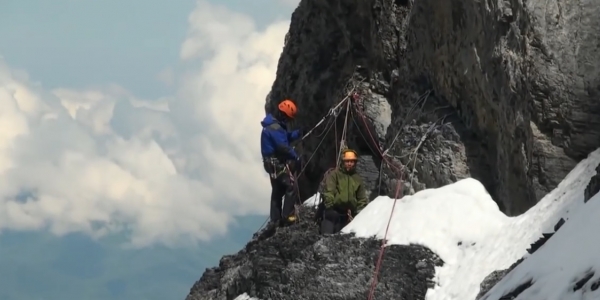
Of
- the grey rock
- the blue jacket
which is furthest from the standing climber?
the grey rock

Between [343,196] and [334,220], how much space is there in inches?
19.9

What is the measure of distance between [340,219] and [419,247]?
2.38 m

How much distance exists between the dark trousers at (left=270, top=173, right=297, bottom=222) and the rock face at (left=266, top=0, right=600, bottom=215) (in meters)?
1.98

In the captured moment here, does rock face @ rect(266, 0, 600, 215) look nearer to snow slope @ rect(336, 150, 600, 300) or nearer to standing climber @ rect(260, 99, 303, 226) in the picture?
snow slope @ rect(336, 150, 600, 300)

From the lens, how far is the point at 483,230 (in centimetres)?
→ 1170

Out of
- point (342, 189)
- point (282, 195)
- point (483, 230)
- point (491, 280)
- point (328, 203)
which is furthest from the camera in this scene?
point (282, 195)

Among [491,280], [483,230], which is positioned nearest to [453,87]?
[483,230]

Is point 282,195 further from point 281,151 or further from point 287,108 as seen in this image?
point 287,108

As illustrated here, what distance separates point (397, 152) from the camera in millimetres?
16531

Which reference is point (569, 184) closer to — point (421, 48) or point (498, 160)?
point (498, 160)

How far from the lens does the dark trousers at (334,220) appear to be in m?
13.9

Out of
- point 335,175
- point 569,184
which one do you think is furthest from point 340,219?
point 569,184

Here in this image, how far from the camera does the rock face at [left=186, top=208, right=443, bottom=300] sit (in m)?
11.5

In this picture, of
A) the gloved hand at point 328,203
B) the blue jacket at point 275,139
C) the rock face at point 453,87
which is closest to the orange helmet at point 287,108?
the blue jacket at point 275,139
